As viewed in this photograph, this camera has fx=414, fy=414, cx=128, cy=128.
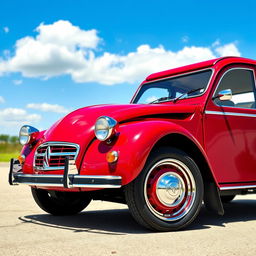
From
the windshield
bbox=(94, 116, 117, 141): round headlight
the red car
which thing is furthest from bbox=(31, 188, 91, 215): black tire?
the windshield

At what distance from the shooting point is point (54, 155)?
4.67m

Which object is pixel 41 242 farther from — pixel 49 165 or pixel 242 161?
pixel 242 161

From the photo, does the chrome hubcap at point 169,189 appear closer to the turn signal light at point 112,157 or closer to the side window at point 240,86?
the turn signal light at point 112,157

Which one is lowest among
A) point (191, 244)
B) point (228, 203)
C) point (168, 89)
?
point (228, 203)

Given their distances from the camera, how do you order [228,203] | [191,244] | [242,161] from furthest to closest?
[228,203] < [242,161] < [191,244]

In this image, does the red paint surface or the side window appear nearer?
the red paint surface

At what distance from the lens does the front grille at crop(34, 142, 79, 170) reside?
4.55m

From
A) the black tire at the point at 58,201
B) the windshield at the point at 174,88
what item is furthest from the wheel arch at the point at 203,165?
the black tire at the point at 58,201

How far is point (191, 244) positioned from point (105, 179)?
1.03 meters

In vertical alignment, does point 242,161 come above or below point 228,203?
above

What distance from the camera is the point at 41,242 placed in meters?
3.89

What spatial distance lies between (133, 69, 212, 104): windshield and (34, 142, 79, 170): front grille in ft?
6.21

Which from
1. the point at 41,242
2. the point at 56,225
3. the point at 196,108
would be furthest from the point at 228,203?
the point at 41,242

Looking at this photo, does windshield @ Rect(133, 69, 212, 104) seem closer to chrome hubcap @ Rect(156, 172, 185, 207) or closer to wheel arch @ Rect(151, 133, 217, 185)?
wheel arch @ Rect(151, 133, 217, 185)
